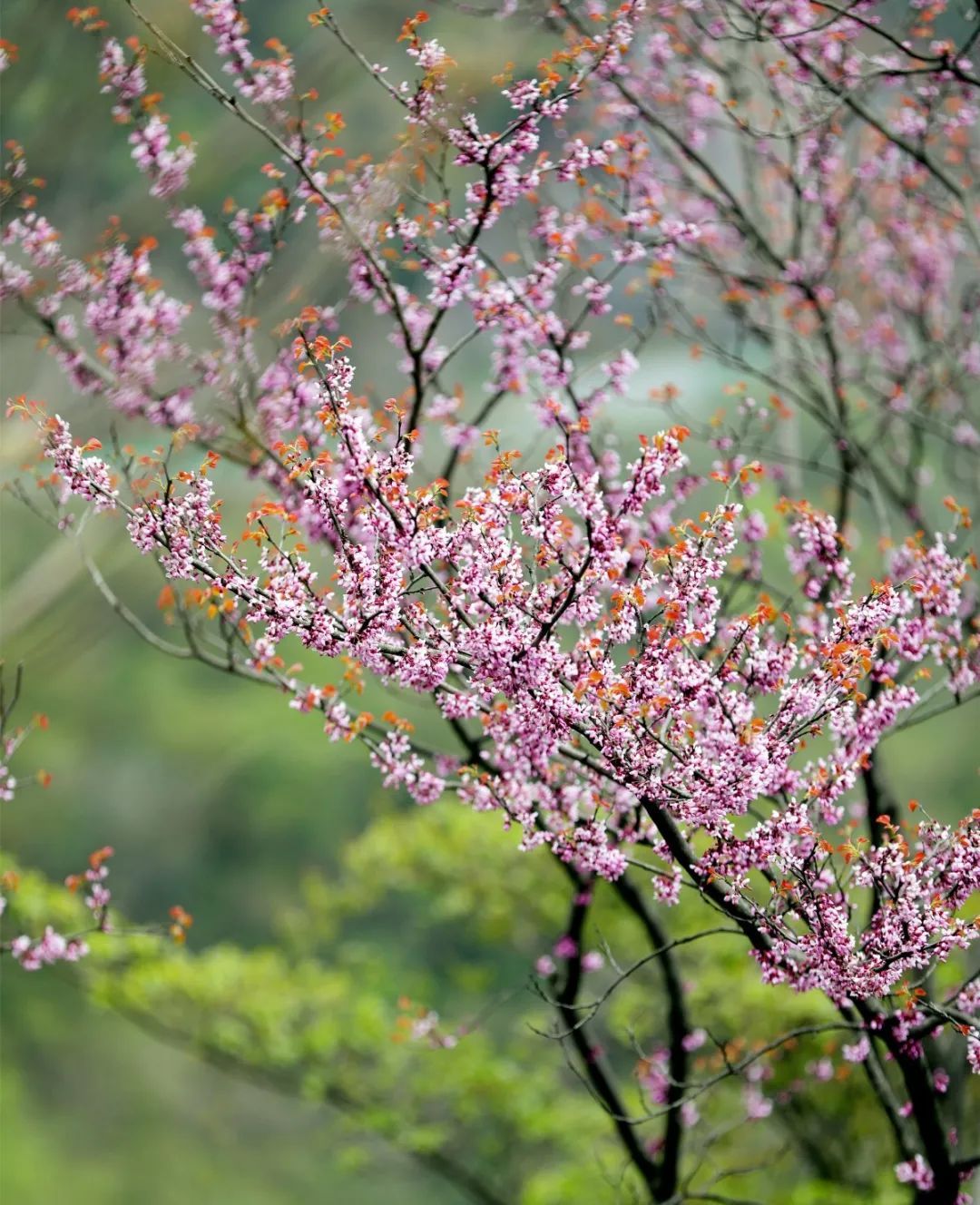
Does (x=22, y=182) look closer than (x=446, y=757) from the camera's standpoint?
No

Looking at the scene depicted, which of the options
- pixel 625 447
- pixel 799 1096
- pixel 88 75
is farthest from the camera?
pixel 625 447

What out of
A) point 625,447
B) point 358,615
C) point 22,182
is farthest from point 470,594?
point 625,447

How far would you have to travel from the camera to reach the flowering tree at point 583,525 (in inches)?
99.3

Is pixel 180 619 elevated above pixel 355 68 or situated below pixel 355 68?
below

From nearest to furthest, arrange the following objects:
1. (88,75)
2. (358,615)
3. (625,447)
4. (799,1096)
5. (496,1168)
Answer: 1. (358,615)
2. (88,75)
3. (799,1096)
4. (496,1168)
5. (625,447)

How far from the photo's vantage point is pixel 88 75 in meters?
5.08

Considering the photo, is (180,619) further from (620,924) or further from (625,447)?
(625,447)

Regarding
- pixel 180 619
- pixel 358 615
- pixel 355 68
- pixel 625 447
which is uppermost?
pixel 625 447

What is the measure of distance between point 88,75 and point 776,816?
4.25 m

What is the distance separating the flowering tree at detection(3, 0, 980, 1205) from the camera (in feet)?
8.28

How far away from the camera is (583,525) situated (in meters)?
4.19

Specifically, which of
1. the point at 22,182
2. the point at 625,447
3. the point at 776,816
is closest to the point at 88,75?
the point at 22,182

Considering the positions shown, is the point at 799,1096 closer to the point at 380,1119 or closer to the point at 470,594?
the point at 380,1119

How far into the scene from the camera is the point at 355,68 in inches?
229
